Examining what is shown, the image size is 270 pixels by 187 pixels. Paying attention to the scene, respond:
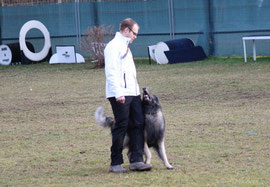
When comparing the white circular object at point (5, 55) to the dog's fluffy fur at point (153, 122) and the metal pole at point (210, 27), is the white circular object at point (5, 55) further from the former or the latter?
the dog's fluffy fur at point (153, 122)

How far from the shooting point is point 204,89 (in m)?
12.8

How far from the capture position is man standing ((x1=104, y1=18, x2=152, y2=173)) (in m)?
6.15

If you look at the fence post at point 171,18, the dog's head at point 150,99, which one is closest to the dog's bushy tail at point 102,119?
the dog's head at point 150,99

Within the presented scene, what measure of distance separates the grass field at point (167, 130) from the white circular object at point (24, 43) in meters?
5.13

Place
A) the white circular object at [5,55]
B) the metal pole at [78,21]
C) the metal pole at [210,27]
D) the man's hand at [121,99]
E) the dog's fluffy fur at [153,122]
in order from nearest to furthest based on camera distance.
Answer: the man's hand at [121,99]
the dog's fluffy fur at [153,122]
the metal pole at [210,27]
the white circular object at [5,55]
the metal pole at [78,21]

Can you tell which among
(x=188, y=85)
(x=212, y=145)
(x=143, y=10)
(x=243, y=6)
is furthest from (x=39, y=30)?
(x=212, y=145)

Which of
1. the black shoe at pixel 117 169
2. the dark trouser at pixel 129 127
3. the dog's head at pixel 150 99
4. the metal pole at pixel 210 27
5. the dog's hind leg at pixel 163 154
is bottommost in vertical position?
the black shoe at pixel 117 169

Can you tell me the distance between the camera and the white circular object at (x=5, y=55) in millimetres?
21797

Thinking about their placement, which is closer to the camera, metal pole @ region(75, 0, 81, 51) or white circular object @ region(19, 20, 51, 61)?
white circular object @ region(19, 20, 51, 61)

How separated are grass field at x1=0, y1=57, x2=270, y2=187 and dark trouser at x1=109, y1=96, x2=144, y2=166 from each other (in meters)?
0.21

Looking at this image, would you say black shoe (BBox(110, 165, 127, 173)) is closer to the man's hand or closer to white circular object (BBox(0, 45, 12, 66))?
the man's hand

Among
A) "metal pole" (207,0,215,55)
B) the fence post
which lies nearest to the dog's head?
"metal pole" (207,0,215,55)

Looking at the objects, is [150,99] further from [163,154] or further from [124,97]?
[163,154]

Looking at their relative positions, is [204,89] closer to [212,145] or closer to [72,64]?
[212,145]
